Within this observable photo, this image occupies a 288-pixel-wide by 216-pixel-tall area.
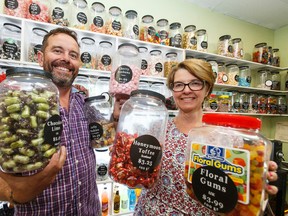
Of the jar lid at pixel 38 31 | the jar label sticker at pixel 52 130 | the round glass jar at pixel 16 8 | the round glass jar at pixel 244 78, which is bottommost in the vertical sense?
the jar label sticker at pixel 52 130

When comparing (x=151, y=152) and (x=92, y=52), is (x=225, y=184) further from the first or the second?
(x=92, y=52)

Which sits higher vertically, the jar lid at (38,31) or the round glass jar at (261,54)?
the round glass jar at (261,54)

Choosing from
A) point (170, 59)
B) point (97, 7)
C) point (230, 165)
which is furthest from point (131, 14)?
point (230, 165)

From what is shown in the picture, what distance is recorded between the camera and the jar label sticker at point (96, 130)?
911mm

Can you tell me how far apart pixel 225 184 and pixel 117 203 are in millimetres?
1682

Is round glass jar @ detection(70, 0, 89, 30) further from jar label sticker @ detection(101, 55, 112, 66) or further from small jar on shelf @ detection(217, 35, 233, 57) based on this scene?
small jar on shelf @ detection(217, 35, 233, 57)

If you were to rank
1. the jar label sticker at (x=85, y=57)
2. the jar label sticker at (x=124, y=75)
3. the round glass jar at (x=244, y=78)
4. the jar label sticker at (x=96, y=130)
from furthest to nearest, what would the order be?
1. the round glass jar at (x=244, y=78)
2. the jar label sticker at (x=85, y=57)
3. the jar label sticker at (x=96, y=130)
4. the jar label sticker at (x=124, y=75)

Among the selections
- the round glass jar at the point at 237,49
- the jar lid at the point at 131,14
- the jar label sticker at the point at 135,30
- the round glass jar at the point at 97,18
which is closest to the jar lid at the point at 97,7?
the round glass jar at the point at 97,18

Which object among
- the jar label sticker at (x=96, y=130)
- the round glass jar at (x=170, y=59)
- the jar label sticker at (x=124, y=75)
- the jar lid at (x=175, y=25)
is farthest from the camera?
the jar lid at (x=175, y=25)

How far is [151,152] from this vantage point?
0.56 meters

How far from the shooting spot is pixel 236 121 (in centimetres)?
45

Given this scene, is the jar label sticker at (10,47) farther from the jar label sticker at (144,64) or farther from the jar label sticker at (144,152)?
the jar label sticker at (144,152)

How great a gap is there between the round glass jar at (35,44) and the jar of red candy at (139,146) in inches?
44.9

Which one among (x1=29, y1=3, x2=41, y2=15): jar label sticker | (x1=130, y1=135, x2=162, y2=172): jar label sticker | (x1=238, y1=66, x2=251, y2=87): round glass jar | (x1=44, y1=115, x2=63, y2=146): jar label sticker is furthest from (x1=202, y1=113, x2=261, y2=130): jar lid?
(x1=238, y1=66, x2=251, y2=87): round glass jar
